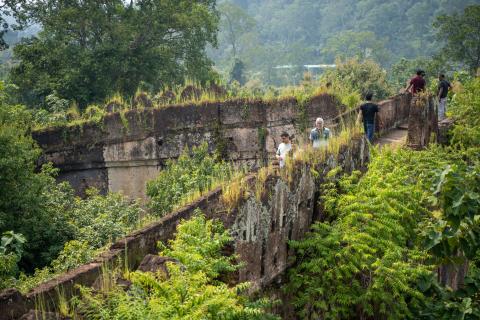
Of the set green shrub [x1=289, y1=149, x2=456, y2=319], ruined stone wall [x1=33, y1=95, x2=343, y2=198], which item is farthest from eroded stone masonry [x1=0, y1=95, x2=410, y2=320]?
green shrub [x1=289, y1=149, x2=456, y2=319]

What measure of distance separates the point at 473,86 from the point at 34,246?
8288mm

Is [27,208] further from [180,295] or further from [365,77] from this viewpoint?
[365,77]

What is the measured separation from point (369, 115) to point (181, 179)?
311 cm

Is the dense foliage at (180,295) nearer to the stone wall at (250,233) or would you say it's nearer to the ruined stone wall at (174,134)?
the stone wall at (250,233)

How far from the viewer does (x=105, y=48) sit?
53.9 ft

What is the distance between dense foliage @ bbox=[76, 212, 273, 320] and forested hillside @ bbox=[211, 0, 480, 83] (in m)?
51.8

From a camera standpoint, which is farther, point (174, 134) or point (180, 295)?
point (174, 134)

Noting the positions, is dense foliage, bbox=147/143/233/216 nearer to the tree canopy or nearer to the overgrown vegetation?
the overgrown vegetation

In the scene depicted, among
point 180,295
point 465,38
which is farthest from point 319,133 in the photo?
point 465,38

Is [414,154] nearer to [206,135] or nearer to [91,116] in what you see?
[206,135]

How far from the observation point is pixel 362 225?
21.2 feet

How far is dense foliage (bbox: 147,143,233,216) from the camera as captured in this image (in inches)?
354

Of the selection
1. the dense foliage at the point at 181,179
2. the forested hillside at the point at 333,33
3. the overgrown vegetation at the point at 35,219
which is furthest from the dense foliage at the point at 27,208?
the forested hillside at the point at 333,33

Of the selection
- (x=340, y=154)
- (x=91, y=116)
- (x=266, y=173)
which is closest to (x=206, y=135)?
(x=91, y=116)
